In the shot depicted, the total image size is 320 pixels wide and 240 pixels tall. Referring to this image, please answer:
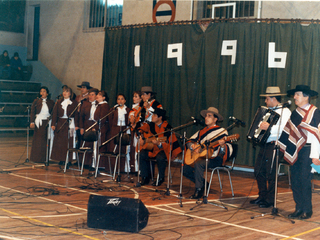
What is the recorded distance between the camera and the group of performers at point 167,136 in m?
5.01

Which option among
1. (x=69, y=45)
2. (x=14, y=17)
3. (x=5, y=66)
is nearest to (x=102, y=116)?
(x=69, y=45)

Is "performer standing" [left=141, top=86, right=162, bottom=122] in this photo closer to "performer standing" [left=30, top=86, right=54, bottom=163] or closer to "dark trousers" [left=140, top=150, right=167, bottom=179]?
"dark trousers" [left=140, top=150, right=167, bottom=179]

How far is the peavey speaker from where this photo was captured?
414 cm

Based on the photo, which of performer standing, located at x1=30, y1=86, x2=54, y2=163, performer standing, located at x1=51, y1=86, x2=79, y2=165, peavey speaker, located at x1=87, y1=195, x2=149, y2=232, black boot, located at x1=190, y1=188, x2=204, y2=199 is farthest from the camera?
performer standing, located at x1=30, y1=86, x2=54, y2=163

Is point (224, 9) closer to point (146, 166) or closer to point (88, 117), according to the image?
point (88, 117)

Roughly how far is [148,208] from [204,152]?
1.26m

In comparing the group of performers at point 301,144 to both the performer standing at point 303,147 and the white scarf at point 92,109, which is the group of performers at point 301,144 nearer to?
the performer standing at point 303,147

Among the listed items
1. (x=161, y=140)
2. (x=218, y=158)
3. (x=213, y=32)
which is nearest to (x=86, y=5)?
(x=213, y=32)

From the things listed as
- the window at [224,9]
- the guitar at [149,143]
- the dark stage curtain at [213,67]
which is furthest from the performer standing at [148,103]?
the window at [224,9]

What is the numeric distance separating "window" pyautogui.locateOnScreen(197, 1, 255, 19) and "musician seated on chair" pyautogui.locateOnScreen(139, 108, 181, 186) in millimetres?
3872

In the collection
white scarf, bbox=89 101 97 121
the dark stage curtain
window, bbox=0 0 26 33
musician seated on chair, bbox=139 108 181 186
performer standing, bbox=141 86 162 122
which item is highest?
window, bbox=0 0 26 33

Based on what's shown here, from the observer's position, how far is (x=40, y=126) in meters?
8.77

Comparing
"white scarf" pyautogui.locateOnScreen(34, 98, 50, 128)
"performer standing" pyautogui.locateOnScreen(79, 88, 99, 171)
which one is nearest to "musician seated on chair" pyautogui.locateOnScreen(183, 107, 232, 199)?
"performer standing" pyautogui.locateOnScreen(79, 88, 99, 171)

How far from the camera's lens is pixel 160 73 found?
9258mm
